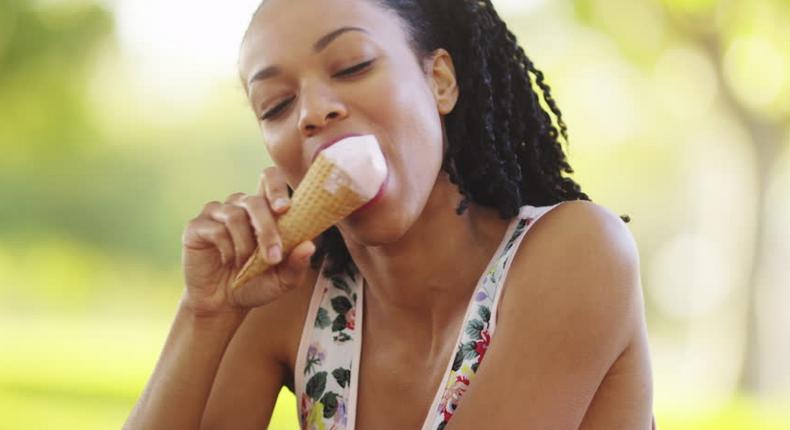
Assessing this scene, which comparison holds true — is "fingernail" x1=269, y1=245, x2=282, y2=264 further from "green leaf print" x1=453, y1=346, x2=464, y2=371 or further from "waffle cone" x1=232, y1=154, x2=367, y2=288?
"green leaf print" x1=453, y1=346, x2=464, y2=371

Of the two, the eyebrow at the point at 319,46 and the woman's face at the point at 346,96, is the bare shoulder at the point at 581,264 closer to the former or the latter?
the woman's face at the point at 346,96

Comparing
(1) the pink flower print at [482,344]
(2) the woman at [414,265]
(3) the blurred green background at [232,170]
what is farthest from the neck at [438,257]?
(3) the blurred green background at [232,170]

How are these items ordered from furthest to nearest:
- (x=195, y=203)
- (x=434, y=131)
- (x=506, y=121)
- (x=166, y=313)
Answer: (x=166, y=313) < (x=195, y=203) < (x=506, y=121) < (x=434, y=131)

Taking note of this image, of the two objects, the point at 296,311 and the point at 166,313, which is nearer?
the point at 296,311

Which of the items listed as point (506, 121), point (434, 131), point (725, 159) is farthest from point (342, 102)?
point (725, 159)

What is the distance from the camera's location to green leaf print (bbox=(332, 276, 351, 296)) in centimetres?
197

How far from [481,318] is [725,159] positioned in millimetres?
5735

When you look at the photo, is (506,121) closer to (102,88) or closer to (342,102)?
(342,102)

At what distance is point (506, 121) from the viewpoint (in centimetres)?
188

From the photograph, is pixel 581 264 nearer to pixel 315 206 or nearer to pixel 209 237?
pixel 315 206

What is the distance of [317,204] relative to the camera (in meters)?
1.50

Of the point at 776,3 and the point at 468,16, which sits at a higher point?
the point at 776,3

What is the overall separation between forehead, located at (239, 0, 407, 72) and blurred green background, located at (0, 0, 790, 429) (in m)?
4.06

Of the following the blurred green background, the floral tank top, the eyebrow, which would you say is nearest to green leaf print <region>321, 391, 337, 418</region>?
the floral tank top
